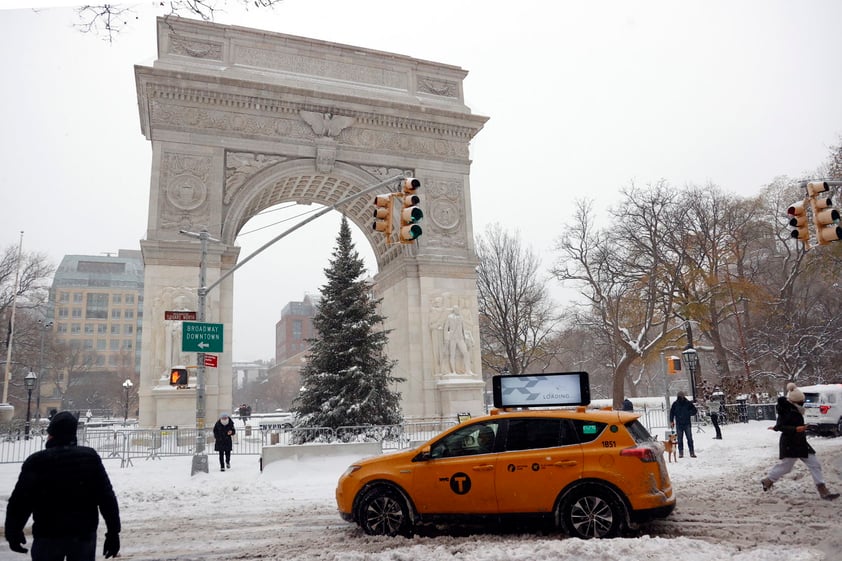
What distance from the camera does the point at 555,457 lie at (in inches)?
294

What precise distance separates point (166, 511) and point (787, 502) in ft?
32.3

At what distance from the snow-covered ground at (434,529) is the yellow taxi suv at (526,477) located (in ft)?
1.04

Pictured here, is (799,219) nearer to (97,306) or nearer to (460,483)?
(460,483)

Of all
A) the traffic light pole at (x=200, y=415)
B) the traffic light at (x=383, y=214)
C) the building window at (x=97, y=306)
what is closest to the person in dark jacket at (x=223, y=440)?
the traffic light pole at (x=200, y=415)

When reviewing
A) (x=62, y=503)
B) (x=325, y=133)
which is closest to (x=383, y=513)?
(x=62, y=503)

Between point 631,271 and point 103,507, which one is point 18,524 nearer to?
point 103,507

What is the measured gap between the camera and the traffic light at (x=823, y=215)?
13.2 metres

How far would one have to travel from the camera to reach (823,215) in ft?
44.1

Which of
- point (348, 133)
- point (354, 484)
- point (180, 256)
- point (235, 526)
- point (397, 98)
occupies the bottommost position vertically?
point (235, 526)

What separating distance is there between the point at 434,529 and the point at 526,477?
1517 millimetres

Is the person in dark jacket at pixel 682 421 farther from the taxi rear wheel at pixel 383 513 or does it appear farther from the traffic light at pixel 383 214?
the taxi rear wheel at pixel 383 513

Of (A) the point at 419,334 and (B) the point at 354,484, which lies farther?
(A) the point at 419,334

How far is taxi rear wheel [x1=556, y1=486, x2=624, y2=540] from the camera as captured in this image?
711 cm

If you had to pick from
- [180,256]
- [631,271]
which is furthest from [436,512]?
[631,271]
